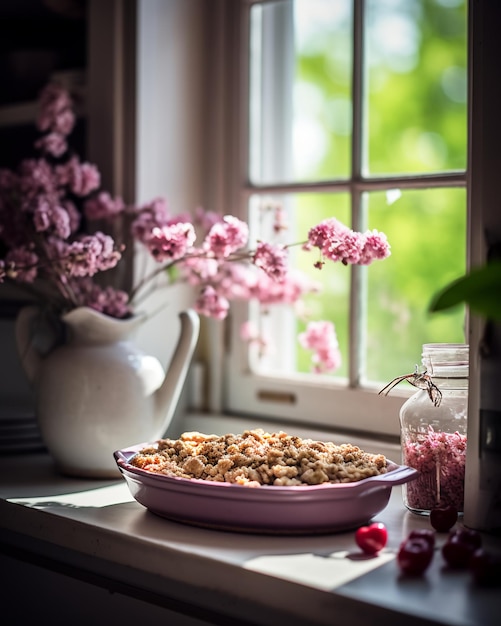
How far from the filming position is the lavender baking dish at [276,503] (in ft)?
3.41

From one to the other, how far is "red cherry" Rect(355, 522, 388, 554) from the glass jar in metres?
0.20

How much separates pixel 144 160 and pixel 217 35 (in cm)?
31

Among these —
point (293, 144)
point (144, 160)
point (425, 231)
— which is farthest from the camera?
point (425, 231)

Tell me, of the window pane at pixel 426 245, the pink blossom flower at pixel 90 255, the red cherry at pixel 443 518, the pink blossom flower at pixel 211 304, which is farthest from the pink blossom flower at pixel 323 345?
the window pane at pixel 426 245

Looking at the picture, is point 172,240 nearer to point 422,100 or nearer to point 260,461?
point 260,461

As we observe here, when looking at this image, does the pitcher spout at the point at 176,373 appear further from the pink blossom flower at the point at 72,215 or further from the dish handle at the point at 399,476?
the dish handle at the point at 399,476

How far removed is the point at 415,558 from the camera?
0.92 metres

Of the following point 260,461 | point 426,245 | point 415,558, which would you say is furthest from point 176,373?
point 426,245

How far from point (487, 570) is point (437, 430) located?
12.8 inches

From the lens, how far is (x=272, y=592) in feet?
3.01

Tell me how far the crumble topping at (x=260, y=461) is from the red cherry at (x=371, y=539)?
0.09 metres

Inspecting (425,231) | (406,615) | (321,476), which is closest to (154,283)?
(321,476)

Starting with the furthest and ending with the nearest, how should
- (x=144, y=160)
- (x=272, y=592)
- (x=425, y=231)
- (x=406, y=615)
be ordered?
1. (x=425, y=231)
2. (x=144, y=160)
3. (x=272, y=592)
4. (x=406, y=615)

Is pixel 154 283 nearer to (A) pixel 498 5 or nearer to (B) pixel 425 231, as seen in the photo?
(A) pixel 498 5
